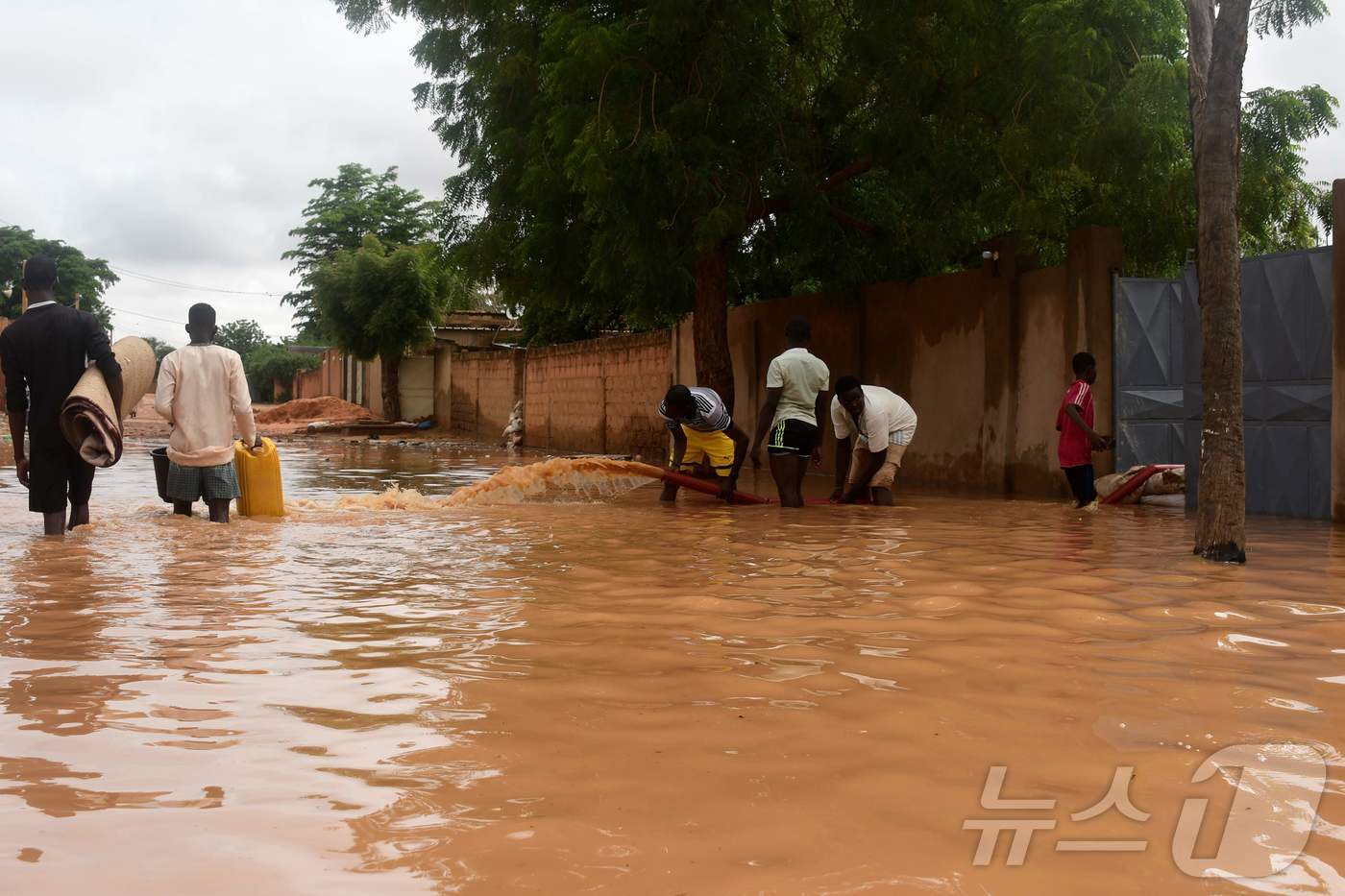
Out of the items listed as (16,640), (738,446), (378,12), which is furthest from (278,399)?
(16,640)

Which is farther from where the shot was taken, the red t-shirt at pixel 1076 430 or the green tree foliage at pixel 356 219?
the green tree foliage at pixel 356 219

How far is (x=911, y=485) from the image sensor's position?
1370cm

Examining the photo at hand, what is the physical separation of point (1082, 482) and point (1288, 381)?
178cm

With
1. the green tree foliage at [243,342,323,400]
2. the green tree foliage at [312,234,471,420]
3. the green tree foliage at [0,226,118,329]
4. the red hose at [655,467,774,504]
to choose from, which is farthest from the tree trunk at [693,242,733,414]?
the green tree foliage at [243,342,323,400]

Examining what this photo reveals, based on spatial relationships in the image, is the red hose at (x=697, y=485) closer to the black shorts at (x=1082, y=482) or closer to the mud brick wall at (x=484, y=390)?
the black shorts at (x=1082, y=482)

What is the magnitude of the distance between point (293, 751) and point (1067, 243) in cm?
1039

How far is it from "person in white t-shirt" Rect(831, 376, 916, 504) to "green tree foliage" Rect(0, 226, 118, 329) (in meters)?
50.0

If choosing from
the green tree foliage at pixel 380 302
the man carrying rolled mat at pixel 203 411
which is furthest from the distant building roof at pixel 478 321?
the man carrying rolled mat at pixel 203 411

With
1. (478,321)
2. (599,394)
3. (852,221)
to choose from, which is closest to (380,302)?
(478,321)

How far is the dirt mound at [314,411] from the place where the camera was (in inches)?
1633

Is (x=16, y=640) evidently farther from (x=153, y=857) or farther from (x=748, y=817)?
(x=748, y=817)

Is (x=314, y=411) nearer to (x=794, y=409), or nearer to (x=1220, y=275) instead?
(x=794, y=409)

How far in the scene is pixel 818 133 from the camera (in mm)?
13641

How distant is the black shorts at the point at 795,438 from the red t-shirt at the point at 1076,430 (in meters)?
2.09
